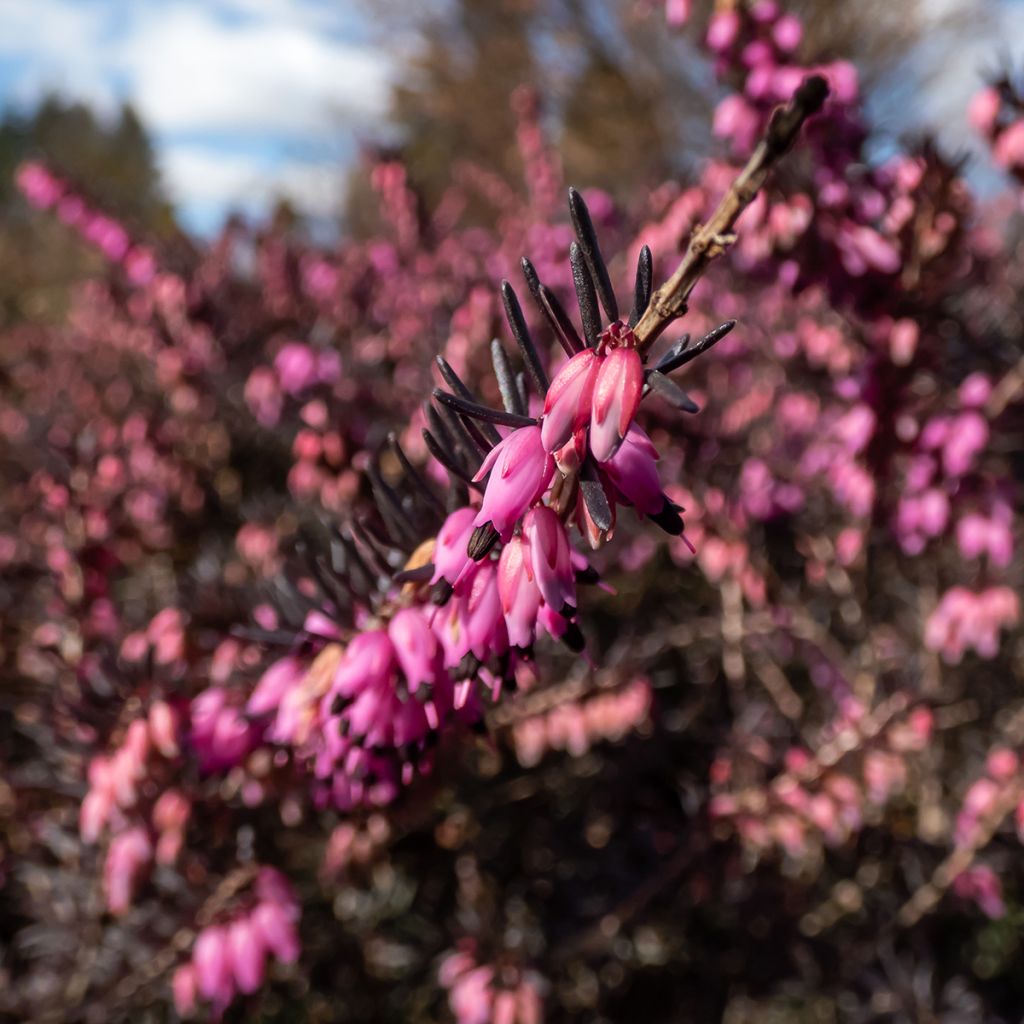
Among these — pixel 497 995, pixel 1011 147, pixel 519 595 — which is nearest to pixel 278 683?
pixel 519 595

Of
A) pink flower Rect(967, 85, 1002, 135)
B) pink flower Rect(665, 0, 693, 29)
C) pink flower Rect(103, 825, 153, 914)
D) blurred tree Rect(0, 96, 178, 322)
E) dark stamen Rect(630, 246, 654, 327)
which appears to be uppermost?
blurred tree Rect(0, 96, 178, 322)

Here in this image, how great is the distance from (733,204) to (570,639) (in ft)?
1.54

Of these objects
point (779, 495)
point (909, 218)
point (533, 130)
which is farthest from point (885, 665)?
point (533, 130)

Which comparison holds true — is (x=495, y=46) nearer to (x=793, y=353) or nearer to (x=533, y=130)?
(x=533, y=130)

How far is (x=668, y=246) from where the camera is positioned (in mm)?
2725

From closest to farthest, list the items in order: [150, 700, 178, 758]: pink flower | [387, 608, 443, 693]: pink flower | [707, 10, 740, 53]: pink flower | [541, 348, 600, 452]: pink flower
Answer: [541, 348, 600, 452]: pink flower < [387, 608, 443, 693]: pink flower < [150, 700, 178, 758]: pink flower < [707, 10, 740, 53]: pink flower

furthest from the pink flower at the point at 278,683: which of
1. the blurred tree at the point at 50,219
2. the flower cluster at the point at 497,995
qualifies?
the blurred tree at the point at 50,219

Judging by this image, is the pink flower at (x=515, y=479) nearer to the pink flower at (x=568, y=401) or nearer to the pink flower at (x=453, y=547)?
the pink flower at (x=568, y=401)

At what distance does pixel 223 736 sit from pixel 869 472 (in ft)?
5.93

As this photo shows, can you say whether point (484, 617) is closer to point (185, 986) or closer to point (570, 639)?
point (570, 639)

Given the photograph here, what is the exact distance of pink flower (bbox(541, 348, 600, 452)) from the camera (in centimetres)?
74

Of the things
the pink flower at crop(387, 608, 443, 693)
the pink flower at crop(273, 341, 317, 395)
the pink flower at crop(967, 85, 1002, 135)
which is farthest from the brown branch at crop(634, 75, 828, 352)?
the pink flower at crop(273, 341, 317, 395)

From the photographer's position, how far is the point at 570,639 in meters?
0.94

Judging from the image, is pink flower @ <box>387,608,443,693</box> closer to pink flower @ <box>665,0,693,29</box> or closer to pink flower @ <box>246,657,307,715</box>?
pink flower @ <box>246,657,307,715</box>
